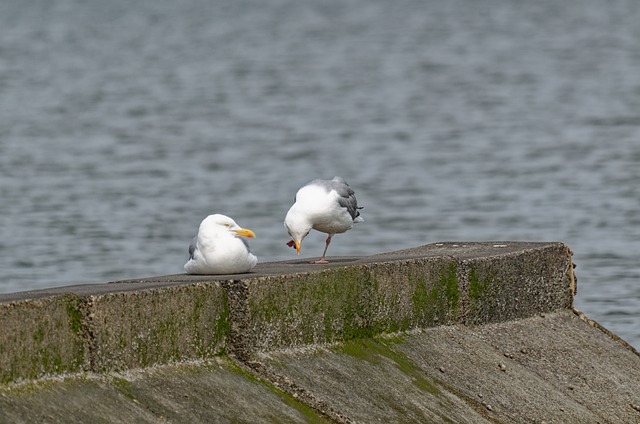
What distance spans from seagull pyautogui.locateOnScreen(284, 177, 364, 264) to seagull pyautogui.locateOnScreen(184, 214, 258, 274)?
3.62ft

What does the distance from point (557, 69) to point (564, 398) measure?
1785 inches

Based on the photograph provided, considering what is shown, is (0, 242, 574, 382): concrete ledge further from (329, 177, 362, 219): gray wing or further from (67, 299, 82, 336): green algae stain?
(329, 177, 362, 219): gray wing

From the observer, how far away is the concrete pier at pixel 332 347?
20.3ft

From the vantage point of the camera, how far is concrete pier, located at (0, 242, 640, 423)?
244 inches

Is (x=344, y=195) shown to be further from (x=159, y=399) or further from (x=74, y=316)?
(x=74, y=316)

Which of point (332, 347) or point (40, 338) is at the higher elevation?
point (40, 338)

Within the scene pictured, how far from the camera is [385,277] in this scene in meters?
7.96

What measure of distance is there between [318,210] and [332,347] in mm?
1565

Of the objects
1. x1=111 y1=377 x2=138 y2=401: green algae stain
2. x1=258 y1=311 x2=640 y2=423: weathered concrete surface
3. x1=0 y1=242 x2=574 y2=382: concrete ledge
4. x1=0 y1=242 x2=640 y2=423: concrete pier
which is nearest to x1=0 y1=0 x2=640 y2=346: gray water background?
x1=258 y1=311 x2=640 y2=423: weathered concrete surface

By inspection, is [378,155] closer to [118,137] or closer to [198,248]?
[118,137]

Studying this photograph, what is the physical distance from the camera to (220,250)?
765cm

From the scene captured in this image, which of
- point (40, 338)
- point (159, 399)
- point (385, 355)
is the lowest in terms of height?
point (385, 355)

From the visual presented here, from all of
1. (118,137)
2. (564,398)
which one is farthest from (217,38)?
(564,398)

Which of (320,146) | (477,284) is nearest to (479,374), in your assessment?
(477,284)
